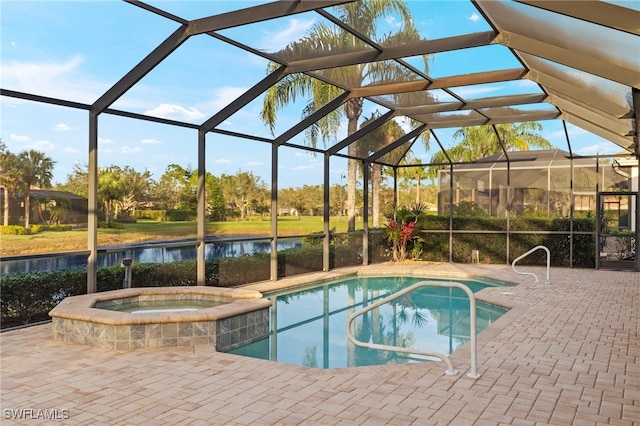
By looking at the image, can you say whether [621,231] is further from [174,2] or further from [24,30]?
[24,30]

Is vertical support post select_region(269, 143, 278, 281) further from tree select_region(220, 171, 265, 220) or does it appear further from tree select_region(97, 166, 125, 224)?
tree select_region(97, 166, 125, 224)

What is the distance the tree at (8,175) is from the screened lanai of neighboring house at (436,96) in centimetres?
78

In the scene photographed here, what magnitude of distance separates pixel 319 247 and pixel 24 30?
7.98 m

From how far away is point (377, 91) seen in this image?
9.73 metres

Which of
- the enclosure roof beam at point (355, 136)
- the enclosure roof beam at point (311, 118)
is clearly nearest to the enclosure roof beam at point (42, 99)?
the enclosure roof beam at point (311, 118)

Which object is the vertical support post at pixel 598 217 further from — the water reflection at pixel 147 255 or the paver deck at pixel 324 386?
the water reflection at pixel 147 255

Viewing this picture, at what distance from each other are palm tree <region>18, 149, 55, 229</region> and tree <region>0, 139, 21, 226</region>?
68 mm

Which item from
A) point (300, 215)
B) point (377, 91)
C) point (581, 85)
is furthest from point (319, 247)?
point (581, 85)

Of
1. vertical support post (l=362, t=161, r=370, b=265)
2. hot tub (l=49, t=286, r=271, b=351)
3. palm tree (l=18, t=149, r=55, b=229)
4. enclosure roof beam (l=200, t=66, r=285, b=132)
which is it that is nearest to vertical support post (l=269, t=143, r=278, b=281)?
enclosure roof beam (l=200, t=66, r=285, b=132)

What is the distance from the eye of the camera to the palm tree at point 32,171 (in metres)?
6.63

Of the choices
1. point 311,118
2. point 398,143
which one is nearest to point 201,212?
point 311,118

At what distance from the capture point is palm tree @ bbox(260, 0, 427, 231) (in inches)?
267

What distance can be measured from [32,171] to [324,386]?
196 inches

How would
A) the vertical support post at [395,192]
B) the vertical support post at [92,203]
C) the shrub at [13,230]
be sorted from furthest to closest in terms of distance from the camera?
the vertical support post at [395,192] < the vertical support post at [92,203] < the shrub at [13,230]
